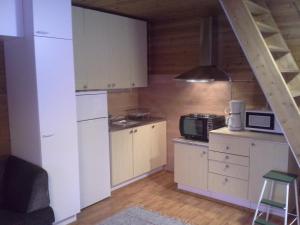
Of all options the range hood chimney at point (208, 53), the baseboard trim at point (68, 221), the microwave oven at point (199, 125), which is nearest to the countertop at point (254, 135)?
the microwave oven at point (199, 125)

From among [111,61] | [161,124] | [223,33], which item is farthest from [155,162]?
[223,33]

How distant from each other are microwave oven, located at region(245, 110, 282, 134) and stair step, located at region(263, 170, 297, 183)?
20.8 inches

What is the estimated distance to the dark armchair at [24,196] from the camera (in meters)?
2.55

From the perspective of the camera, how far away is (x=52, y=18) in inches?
109

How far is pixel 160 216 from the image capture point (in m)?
3.23

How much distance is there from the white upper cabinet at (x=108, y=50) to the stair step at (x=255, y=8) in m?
1.82

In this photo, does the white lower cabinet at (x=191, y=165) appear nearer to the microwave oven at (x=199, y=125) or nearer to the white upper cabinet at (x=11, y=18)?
the microwave oven at (x=199, y=125)

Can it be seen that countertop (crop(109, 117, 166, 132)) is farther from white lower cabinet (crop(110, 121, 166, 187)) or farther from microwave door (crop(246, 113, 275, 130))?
microwave door (crop(246, 113, 275, 130))

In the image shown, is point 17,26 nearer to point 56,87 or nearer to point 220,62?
point 56,87

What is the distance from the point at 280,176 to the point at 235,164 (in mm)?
573

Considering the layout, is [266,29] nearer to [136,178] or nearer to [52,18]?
[52,18]

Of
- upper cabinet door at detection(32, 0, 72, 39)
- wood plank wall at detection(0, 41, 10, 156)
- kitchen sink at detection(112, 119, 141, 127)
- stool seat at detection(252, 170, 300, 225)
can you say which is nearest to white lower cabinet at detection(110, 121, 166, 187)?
kitchen sink at detection(112, 119, 141, 127)

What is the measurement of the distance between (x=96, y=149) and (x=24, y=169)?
0.93m

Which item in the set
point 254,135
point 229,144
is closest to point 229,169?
point 229,144
